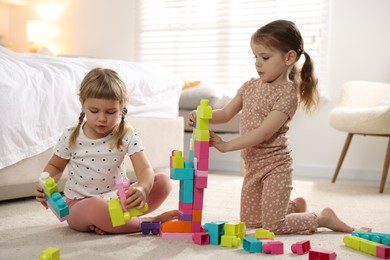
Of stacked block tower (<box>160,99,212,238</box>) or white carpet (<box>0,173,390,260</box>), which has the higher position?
stacked block tower (<box>160,99,212,238</box>)

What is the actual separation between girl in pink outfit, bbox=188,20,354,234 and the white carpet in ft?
0.25

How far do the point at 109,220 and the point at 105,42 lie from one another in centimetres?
308

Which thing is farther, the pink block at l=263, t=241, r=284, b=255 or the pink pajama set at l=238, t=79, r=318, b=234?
the pink pajama set at l=238, t=79, r=318, b=234

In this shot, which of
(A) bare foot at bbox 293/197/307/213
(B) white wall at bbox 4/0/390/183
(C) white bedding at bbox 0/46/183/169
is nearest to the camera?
(A) bare foot at bbox 293/197/307/213

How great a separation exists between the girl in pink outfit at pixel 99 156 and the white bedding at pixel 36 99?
0.42m

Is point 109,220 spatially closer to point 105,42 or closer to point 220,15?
point 220,15

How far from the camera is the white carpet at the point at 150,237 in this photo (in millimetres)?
1380

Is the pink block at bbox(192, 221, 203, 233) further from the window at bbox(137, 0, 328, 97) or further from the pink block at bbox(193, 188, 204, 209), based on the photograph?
the window at bbox(137, 0, 328, 97)

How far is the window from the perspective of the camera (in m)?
3.69

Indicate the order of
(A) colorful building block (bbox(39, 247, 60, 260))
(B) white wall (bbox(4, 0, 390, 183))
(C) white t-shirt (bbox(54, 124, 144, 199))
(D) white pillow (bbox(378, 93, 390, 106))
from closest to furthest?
1. (A) colorful building block (bbox(39, 247, 60, 260))
2. (C) white t-shirt (bbox(54, 124, 144, 199))
3. (D) white pillow (bbox(378, 93, 390, 106))
4. (B) white wall (bbox(4, 0, 390, 183))

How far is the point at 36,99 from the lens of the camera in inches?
84.1

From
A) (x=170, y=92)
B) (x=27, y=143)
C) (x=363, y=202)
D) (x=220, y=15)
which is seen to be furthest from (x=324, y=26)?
(x=27, y=143)

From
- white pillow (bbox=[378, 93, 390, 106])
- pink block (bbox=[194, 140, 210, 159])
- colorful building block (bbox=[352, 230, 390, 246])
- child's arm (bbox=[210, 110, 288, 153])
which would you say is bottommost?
colorful building block (bbox=[352, 230, 390, 246])

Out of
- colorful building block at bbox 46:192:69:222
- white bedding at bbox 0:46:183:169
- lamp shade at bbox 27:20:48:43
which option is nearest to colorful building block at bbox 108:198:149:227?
colorful building block at bbox 46:192:69:222
